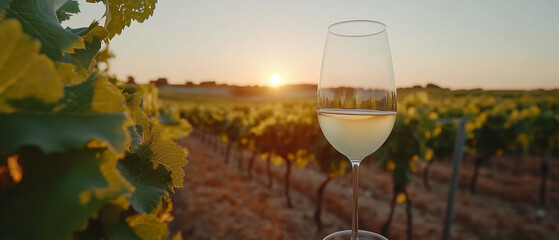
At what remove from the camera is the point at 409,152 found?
7.84 meters

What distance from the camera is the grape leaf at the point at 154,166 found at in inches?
19.7

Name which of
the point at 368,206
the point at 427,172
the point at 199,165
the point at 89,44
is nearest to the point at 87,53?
the point at 89,44

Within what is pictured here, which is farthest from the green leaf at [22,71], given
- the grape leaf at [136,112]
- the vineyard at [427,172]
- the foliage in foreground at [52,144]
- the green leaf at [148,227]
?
the vineyard at [427,172]

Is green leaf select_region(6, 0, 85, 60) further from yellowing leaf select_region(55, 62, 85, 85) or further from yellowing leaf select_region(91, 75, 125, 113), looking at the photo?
yellowing leaf select_region(91, 75, 125, 113)

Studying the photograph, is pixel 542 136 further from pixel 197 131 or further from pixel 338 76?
pixel 197 131

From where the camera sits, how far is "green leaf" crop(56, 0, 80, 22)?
695 millimetres

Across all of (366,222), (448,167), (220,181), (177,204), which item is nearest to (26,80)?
(366,222)

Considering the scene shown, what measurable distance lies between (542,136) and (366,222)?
7.25 metres

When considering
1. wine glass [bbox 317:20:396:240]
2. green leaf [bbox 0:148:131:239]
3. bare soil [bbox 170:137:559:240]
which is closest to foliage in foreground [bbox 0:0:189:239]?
green leaf [bbox 0:148:131:239]

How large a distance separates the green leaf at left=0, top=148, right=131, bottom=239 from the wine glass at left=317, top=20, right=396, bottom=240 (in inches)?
44.4

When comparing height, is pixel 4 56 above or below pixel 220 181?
above

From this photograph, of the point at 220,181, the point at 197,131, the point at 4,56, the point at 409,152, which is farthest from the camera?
the point at 197,131

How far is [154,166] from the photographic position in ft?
1.83

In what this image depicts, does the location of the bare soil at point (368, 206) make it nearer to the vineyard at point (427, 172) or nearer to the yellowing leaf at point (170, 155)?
the vineyard at point (427, 172)
